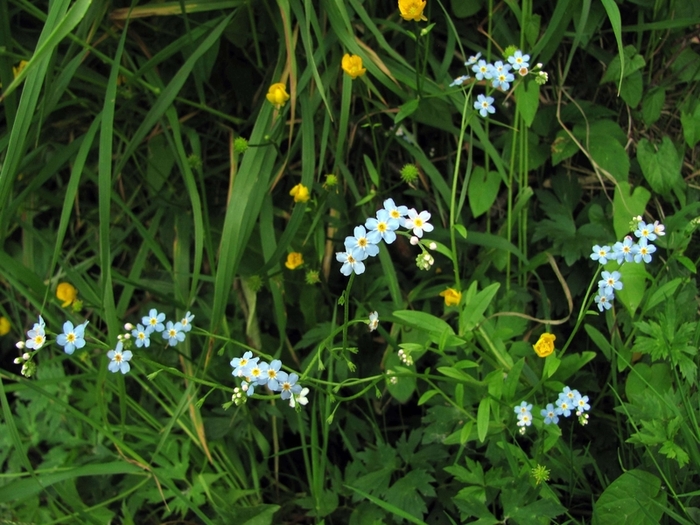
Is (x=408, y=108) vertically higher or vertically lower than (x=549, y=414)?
higher

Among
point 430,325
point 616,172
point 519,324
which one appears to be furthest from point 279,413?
point 616,172

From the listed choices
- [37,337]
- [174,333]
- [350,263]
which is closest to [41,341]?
[37,337]

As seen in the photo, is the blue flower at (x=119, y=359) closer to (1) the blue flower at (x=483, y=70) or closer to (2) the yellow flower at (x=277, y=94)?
(2) the yellow flower at (x=277, y=94)

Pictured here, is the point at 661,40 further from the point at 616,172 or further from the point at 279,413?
the point at 279,413

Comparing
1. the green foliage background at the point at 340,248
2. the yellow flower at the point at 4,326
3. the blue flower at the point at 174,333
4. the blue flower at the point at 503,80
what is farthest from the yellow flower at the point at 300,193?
the yellow flower at the point at 4,326

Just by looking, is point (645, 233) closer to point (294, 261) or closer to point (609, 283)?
point (609, 283)

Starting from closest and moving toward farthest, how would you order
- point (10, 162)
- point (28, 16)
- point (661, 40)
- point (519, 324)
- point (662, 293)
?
point (10, 162) → point (662, 293) → point (519, 324) → point (661, 40) → point (28, 16)
